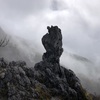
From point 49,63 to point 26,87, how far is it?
22947mm

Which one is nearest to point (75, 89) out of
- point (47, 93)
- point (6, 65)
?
point (47, 93)

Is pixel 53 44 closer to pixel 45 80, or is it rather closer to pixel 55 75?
pixel 55 75

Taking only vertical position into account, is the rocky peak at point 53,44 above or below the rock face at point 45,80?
above

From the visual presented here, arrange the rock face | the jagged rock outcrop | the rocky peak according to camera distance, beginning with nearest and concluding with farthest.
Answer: the rock face
the jagged rock outcrop
the rocky peak

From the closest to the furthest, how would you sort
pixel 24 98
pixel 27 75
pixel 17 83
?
pixel 24 98 < pixel 17 83 < pixel 27 75

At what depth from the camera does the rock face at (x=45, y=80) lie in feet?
289

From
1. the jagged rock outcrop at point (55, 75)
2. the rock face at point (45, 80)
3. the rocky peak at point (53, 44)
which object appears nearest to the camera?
the rock face at point (45, 80)

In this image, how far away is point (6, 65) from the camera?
340 ft

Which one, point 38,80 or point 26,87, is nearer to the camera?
point 26,87

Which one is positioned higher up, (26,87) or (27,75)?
(27,75)

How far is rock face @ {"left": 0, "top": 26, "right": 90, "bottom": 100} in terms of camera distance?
8806 cm

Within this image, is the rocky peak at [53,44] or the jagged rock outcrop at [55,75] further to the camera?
the rocky peak at [53,44]

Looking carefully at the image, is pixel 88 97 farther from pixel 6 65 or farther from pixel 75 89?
pixel 6 65

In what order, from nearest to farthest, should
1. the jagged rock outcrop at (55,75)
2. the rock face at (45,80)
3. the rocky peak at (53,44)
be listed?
the rock face at (45,80)
the jagged rock outcrop at (55,75)
the rocky peak at (53,44)
